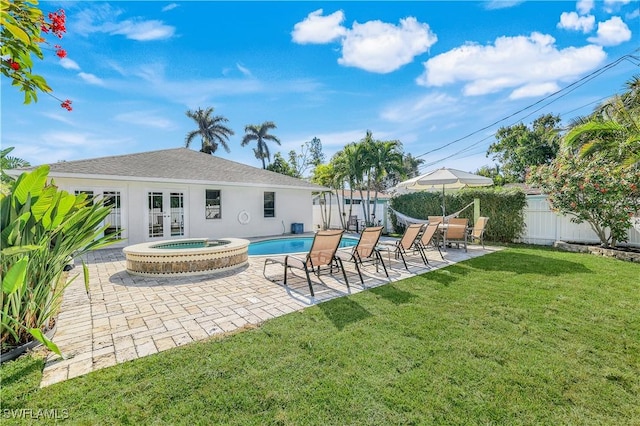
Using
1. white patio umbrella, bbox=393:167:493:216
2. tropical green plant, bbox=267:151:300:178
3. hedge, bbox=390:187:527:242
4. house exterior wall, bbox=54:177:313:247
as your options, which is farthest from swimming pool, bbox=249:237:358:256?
tropical green plant, bbox=267:151:300:178

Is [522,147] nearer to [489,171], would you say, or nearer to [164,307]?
[489,171]

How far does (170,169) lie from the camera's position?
13.1 metres

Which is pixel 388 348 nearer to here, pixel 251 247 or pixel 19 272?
pixel 19 272

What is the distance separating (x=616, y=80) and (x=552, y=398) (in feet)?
47.4

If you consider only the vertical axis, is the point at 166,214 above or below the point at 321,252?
above

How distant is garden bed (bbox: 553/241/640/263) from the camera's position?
838 centimetres

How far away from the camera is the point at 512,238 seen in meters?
12.2

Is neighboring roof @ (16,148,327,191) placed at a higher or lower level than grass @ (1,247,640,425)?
higher

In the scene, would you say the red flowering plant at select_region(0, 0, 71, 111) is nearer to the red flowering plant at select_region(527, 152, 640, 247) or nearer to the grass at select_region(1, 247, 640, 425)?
the grass at select_region(1, 247, 640, 425)

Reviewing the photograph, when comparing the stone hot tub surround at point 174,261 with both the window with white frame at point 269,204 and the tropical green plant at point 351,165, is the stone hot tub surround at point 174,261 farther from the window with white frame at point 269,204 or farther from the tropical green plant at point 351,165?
the tropical green plant at point 351,165

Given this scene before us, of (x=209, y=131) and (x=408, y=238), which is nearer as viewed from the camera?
(x=408, y=238)

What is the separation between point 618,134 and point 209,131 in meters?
36.3

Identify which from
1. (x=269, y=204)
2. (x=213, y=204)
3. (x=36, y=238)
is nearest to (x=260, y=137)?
(x=269, y=204)

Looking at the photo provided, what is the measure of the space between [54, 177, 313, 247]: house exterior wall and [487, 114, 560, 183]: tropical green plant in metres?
22.3
